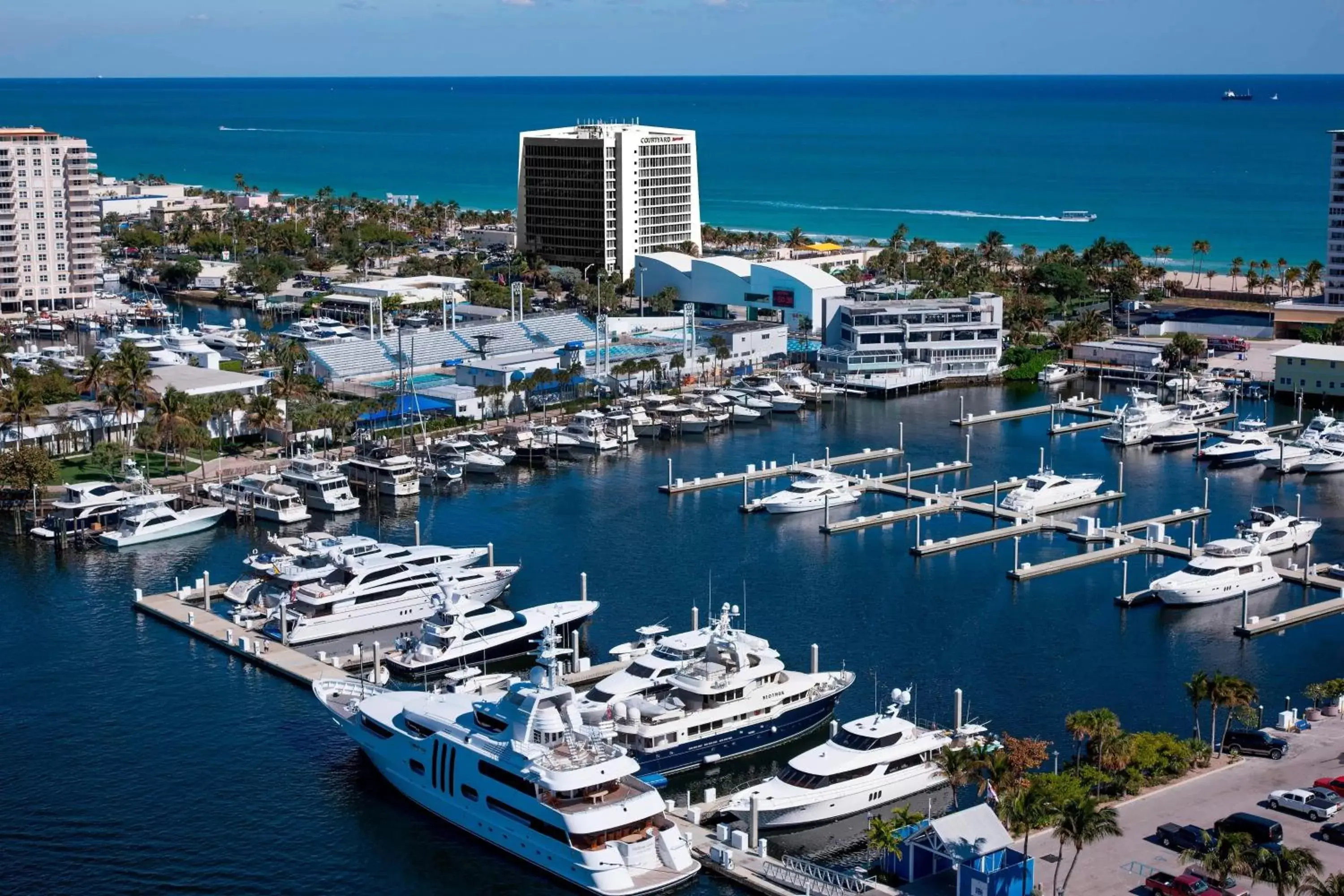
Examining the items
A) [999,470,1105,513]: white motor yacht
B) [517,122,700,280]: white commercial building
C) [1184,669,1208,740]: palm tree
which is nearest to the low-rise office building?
[999,470,1105,513]: white motor yacht

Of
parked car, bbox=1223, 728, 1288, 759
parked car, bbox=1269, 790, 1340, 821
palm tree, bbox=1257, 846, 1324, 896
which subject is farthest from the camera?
parked car, bbox=1223, 728, 1288, 759

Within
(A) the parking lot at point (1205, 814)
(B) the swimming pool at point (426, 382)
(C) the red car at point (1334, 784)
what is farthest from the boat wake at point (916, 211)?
(C) the red car at point (1334, 784)

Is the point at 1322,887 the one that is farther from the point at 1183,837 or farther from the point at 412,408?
the point at 412,408

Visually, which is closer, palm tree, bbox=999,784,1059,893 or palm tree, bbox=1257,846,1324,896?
palm tree, bbox=1257,846,1324,896

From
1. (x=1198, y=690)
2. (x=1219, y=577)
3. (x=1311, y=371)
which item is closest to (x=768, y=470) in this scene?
(x=1219, y=577)

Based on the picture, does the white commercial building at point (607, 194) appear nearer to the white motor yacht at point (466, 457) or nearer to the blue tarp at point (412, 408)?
the blue tarp at point (412, 408)

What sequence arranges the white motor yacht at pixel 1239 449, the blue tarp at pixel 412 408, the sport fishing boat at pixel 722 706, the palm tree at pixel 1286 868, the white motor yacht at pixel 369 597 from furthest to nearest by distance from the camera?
1. the blue tarp at pixel 412 408
2. the white motor yacht at pixel 1239 449
3. the white motor yacht at pixel 369 597
4. the sport fishing boat at pixel 722 706
5. the palm tree at pixel 1286 868

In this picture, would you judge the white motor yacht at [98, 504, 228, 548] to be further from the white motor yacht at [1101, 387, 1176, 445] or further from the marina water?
the white motor yacht at [1101, 387, 1176, 445]

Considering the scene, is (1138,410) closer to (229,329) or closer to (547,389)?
(547,389)
